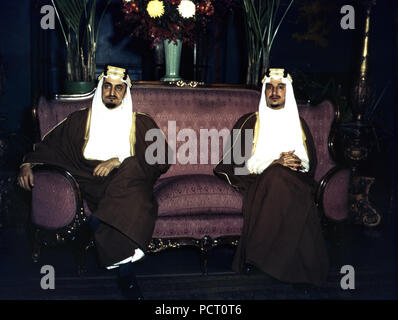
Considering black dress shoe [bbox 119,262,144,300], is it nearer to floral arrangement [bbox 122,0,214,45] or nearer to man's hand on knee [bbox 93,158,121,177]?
man's hand on knee [bbox 93,158,121,177]

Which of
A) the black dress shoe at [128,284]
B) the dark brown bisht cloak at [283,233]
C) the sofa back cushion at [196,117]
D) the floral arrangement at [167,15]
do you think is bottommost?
the black dress shoe at [128,284]

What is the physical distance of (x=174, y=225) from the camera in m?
3.34

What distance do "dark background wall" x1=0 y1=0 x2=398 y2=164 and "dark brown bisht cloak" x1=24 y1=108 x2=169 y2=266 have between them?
2.54 metres

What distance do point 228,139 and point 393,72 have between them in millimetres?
4171

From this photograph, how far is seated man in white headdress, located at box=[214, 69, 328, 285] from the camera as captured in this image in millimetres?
2998

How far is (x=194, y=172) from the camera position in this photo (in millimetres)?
3975

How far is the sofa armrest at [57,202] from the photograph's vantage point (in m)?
3.16

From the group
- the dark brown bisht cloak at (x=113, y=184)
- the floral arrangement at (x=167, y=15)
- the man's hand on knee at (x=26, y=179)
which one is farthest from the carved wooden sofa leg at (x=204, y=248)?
the floral arrangement at (x=167, y=15)

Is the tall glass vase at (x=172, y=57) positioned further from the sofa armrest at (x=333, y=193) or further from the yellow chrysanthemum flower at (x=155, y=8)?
the sofa armrest at (x=333, y=193)

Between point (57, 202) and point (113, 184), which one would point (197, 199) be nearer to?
point (113, 184)

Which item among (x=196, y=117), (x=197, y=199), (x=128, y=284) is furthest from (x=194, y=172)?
(x=128, y=284)

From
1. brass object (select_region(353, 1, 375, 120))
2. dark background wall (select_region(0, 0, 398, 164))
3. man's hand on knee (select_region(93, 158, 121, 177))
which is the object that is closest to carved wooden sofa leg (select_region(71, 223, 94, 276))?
man's hand on knee (select_region(93, 158, 121, 177))

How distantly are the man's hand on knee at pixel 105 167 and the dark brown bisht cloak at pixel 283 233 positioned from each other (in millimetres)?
981

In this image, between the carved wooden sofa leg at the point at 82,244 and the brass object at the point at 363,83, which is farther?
the brass object at the point at 363,83
